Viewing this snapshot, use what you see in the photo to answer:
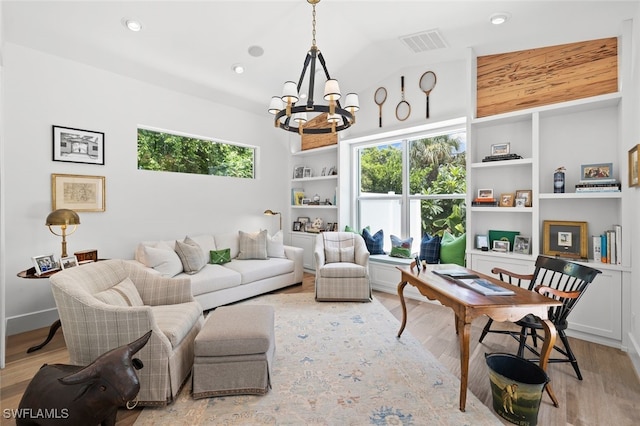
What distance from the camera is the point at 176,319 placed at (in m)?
2.20

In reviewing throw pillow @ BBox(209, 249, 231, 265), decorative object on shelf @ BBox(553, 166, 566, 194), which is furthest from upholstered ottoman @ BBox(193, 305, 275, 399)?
decorative object on shelf @ BBox(553, 166, 566, 194)

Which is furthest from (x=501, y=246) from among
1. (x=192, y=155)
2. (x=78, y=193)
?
(x=78, y=193)

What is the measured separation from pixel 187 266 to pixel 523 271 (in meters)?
3.83

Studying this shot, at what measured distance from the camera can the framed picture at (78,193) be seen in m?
3.28

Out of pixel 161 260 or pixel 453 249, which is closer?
pixel 161 260

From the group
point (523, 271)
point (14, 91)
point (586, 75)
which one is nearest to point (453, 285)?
point (523, 271)

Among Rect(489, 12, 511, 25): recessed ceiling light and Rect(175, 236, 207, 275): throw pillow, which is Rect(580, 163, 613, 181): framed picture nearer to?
Rect(489, 12, 511, 25): recessed ceiling light

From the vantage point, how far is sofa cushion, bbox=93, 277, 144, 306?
6.94 ft

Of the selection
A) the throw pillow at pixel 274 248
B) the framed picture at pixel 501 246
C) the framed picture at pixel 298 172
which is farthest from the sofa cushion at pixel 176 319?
the framed picture at pixel 298 172

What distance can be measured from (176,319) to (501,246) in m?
3.44

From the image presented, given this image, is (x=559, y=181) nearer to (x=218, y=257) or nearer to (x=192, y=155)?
(x=218, y=257)

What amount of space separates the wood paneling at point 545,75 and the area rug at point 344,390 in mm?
2847

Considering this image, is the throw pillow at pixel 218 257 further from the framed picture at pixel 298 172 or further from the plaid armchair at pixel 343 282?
the framed picture at pixel 298 172

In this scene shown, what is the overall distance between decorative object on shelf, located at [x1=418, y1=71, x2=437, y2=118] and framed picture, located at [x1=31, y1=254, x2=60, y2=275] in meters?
4.75
